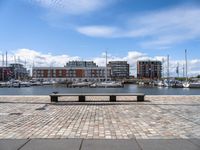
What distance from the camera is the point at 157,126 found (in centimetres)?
902

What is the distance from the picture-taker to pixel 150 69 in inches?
6767

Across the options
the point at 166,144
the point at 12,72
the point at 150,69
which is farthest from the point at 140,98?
the point at 150,69

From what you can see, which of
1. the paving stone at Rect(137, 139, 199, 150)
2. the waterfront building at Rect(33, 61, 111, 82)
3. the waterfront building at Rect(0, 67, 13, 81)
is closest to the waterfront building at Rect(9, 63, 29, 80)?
the waterfront building at Rect(0, 67, 13, 81)

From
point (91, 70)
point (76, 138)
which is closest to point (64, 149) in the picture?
point (76, 138)

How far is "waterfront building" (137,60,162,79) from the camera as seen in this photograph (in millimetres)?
170700

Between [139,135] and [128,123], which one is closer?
[139,135]

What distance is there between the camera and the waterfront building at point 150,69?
170700 millimetres

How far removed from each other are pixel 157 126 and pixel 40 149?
4.65 metres

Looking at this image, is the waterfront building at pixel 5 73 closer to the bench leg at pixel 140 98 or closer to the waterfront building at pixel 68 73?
the waterfront building at pixel 68 73

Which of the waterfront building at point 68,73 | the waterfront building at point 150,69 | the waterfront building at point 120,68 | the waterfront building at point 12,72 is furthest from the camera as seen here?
the waterfront building at point 120,68

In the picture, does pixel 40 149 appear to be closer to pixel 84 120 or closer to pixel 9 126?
pixel 9 126

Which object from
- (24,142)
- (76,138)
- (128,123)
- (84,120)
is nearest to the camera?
(24,142)

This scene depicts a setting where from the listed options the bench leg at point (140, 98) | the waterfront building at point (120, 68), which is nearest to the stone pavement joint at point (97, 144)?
the bench leg at point (140, 98)

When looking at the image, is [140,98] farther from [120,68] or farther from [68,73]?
[120,68]
